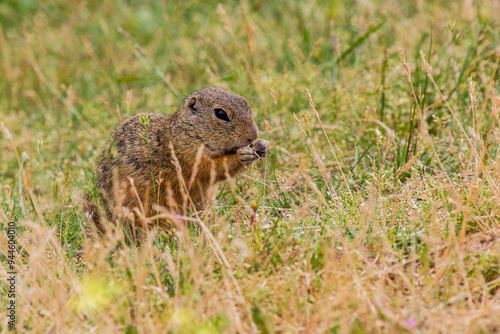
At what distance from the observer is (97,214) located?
14.1 feet

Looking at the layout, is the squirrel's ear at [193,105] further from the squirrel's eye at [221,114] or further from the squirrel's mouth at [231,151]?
the squirrel's mouth at [231,151]

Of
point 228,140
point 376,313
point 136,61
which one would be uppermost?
point 136,61

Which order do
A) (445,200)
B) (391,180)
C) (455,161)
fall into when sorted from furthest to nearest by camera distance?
(455,161) < (391,180) < (445,200)


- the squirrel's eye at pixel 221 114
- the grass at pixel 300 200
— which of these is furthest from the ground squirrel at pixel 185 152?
the grass at pixel 300 200

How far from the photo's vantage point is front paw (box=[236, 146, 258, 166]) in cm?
402

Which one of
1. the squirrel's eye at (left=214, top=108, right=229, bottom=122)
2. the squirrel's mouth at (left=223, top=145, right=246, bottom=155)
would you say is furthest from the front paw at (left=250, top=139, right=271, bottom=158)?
the squirrel's eye at (left=214, top=108, right=229, bottom=122)

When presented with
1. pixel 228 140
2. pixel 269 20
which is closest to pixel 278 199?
pixel 228 140

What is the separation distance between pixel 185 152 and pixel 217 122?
34 cm

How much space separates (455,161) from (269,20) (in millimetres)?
4006

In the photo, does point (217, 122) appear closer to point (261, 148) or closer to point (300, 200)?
point (261, 148)

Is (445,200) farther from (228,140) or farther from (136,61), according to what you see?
(136,61)

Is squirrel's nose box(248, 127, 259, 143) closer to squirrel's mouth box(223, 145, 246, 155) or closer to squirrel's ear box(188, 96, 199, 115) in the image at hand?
squirrel's mouth box(223, 145, 246, 155)

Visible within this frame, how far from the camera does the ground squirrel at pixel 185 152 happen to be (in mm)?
4207

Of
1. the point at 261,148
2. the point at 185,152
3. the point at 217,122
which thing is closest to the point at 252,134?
the point at 261,148
